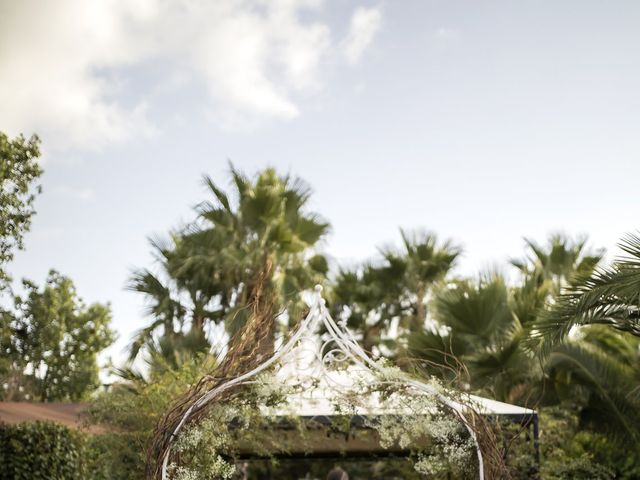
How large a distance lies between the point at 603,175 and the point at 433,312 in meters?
3.29

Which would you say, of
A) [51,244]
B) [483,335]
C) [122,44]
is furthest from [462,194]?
[51,244]

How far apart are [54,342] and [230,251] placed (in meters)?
15.0

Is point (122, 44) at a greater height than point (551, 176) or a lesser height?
greater

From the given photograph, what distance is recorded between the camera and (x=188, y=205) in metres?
14.2

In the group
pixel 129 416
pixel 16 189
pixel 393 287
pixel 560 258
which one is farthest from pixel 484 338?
pixel 16 189

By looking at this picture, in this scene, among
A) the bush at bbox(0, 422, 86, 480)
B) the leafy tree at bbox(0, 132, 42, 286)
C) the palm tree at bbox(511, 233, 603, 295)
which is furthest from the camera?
the palm tree at bbox(511, 233, 603, 295)

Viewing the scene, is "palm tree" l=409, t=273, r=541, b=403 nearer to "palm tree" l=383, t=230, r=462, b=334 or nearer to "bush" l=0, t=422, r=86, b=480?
"palm tree" l=383, t=230, r=462, b=334

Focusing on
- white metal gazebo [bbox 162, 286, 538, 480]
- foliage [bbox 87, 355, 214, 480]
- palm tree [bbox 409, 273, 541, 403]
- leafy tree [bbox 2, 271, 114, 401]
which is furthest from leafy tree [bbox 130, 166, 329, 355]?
leafy tree [bbox 2, 271, 114, 401]

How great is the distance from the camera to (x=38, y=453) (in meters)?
9.24

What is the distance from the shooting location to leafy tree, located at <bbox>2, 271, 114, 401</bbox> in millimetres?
25266

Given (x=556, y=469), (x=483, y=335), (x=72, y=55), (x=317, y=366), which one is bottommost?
(x=556, y=469)

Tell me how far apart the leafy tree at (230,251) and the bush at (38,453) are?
13.3ft

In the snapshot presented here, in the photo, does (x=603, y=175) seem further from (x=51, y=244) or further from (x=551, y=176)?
(x=51, y=244)

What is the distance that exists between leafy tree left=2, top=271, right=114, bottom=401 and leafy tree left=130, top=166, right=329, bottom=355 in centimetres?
1242
